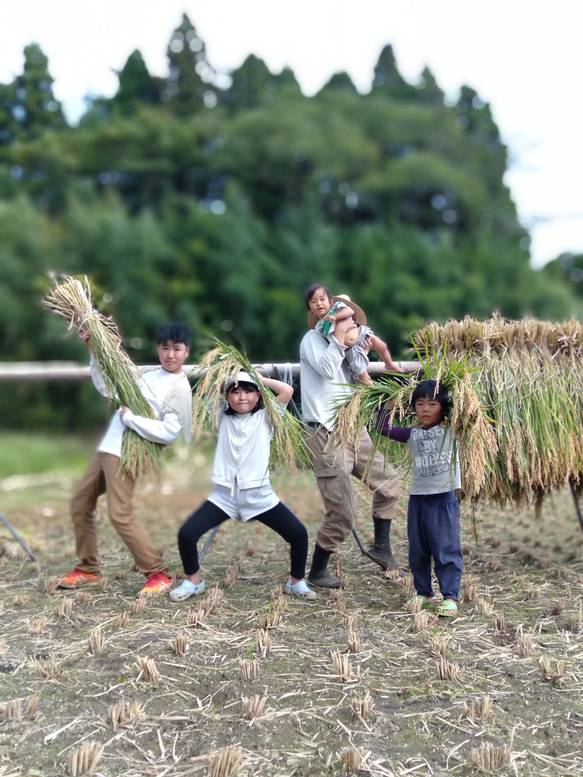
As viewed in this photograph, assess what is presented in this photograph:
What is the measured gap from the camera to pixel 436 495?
11.8 feet

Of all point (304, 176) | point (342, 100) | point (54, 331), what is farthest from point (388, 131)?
point (54, 331)

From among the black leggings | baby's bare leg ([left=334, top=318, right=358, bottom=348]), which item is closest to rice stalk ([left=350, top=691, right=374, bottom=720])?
the black leggings

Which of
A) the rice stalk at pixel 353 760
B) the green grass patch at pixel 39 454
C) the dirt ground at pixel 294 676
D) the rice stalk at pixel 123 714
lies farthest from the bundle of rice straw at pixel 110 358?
the green grass patch at pixel 39 454

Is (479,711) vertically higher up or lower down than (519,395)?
lower down

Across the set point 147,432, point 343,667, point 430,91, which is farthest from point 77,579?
point 430,91

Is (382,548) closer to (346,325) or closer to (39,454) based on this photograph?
(346,325)

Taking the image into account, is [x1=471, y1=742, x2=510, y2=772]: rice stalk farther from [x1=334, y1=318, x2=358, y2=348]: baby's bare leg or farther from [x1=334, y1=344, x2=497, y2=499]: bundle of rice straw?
[x1=334, y1=318, x2=358, y2=348]: baby's bare leg

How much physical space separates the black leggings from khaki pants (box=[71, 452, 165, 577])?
372 mm

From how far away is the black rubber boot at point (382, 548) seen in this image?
4.26 m

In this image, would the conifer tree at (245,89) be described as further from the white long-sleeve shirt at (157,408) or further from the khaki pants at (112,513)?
the khaki pants at (112,513)

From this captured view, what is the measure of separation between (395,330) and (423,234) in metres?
5.98

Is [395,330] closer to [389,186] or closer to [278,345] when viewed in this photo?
[278,345]

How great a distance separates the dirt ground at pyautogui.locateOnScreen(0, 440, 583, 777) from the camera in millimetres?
2551

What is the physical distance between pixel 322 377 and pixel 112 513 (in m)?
1.38
